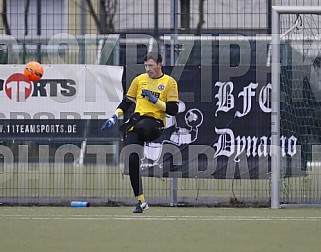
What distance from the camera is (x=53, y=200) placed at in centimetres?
1308

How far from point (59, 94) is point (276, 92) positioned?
9.86 ft

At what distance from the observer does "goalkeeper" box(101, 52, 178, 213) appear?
35.4 feet

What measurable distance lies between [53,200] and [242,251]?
6.20 meters

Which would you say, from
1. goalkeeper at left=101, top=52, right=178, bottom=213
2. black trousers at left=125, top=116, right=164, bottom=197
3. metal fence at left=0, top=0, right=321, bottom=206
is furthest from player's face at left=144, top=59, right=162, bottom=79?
metal fence at left=0, top=0, right=321, bottom=206

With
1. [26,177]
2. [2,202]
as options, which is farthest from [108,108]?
[26,177]

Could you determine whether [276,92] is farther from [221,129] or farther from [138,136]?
[138,136]

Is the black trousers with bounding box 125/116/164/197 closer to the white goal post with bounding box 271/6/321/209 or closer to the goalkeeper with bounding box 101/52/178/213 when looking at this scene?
the goalkeeper with bounding box 101/52/178/213

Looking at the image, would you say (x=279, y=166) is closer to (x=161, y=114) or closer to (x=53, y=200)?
(x=161, y=114)

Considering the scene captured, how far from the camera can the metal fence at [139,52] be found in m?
12.9

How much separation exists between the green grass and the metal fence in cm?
119

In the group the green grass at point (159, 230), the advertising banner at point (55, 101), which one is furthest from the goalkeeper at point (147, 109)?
the advertising banner at point (55, 101)

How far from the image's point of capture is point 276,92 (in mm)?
12125

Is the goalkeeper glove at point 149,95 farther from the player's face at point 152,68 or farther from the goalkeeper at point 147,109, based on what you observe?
the player's face at point 152,68

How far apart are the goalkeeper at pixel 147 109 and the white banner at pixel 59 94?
1982 millimetres
